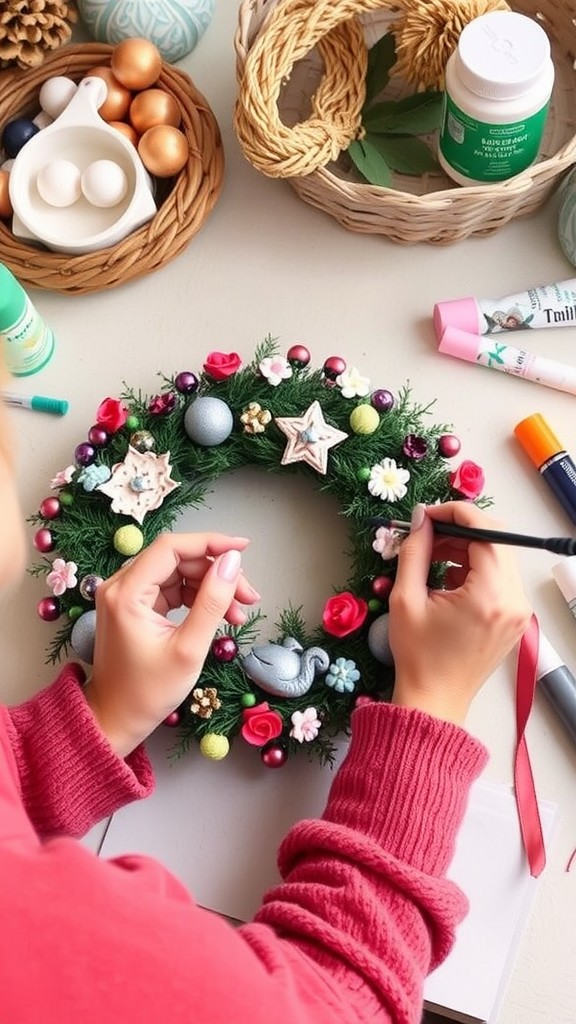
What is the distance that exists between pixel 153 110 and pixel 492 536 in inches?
17.1

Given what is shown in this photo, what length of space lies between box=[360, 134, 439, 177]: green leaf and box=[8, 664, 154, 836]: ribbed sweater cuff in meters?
0.46

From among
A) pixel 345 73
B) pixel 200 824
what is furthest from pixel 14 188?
pixel 200 824

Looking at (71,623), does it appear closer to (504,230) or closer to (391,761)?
(391,761)

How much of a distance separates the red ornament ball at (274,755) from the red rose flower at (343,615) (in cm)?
8

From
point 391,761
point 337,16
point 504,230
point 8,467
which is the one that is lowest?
point 391,761

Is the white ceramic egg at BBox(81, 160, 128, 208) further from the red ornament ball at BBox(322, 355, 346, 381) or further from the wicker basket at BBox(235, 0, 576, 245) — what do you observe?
the red ornament ball at BBox(322, 355, 346, 381)

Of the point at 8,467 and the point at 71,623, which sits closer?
the point at 8,467

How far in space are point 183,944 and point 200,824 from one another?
23 cm

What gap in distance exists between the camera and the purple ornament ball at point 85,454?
0.73 m

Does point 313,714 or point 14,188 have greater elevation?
point 14,188

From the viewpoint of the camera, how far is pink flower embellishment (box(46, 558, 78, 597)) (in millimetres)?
704

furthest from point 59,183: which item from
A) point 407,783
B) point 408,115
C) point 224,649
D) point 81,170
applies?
point 407,783

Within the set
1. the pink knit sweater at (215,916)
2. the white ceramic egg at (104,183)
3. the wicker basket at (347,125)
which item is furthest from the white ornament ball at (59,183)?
the pink knit sweater at (215,916)

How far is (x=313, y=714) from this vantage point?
2.17 ft
